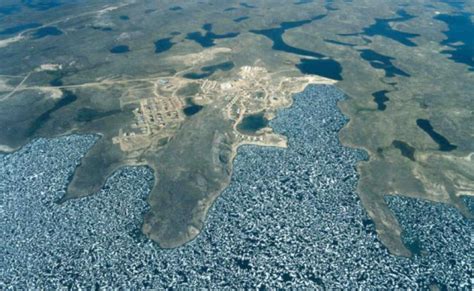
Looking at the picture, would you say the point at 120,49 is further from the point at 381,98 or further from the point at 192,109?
the point at 381,98

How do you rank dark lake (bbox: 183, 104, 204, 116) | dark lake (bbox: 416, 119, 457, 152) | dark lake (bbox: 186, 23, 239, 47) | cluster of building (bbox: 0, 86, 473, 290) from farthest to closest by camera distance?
dark lake (bbox: 186, 23, 239, 47) → dark lake (bbox: 183, 104, 204, 116) → dark lake (bbox: 416, 119, 457, 152) → cluster of building (bbox: 0, 86, 473, 290)

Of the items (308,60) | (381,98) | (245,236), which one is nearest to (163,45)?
(308,60)

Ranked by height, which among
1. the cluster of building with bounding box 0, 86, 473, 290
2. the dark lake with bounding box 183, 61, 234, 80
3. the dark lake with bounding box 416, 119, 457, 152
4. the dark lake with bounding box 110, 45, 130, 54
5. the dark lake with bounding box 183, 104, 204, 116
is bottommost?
the cluster of building with bounding box 0, 86, 473, 290

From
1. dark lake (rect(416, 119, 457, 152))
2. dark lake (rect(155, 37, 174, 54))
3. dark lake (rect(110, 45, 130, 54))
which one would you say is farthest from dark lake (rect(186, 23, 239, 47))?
dark lake (rect(416, 119, 457, 152))

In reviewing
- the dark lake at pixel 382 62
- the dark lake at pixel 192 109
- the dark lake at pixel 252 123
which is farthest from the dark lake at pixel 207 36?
the dark lake at pixel 252 123

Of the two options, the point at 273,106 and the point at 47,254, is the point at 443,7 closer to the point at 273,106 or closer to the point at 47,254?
the point at 273,106

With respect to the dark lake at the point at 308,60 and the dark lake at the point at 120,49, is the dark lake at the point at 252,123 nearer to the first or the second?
the dark lake at the point at 308,60

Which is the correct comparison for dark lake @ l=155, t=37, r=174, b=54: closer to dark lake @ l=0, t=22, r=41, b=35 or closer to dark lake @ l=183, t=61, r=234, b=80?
dark lake @ l=183, t=61, r=234, b=80
